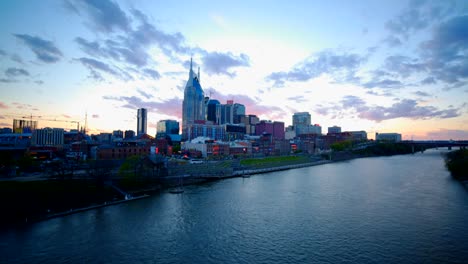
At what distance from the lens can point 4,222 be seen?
2603 cm

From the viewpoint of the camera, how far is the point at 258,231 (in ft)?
82.2

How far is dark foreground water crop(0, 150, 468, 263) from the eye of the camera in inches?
784

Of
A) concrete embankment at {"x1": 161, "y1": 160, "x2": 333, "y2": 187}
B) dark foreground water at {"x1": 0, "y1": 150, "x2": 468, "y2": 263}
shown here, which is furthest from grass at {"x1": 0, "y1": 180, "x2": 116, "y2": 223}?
concrete embankment at {"x1": 161, "y1": 160, "x2": 333, "y2": 187}

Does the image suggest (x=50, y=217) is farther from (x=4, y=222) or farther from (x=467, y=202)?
(x=467, y=202)

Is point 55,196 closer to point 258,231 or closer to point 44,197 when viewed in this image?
point 44,197

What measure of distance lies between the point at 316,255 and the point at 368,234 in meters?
6.50

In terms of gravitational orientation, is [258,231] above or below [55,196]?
below

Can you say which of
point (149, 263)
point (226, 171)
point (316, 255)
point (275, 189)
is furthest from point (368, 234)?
point (226, 171)

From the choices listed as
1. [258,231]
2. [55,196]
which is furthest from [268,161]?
[55,196]

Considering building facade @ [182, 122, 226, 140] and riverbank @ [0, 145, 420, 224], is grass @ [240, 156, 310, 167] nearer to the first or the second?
riverbank @ [0, 145, 420, 224]

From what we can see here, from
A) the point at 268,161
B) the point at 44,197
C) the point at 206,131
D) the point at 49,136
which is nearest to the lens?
the point at 44,197

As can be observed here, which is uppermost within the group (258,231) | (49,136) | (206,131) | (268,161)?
(206,131)

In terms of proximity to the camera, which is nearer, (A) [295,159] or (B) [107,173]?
(B) [107,173]

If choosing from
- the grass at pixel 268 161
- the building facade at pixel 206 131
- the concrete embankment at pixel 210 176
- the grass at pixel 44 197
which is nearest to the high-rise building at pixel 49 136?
the building facade at pixel 206 131
